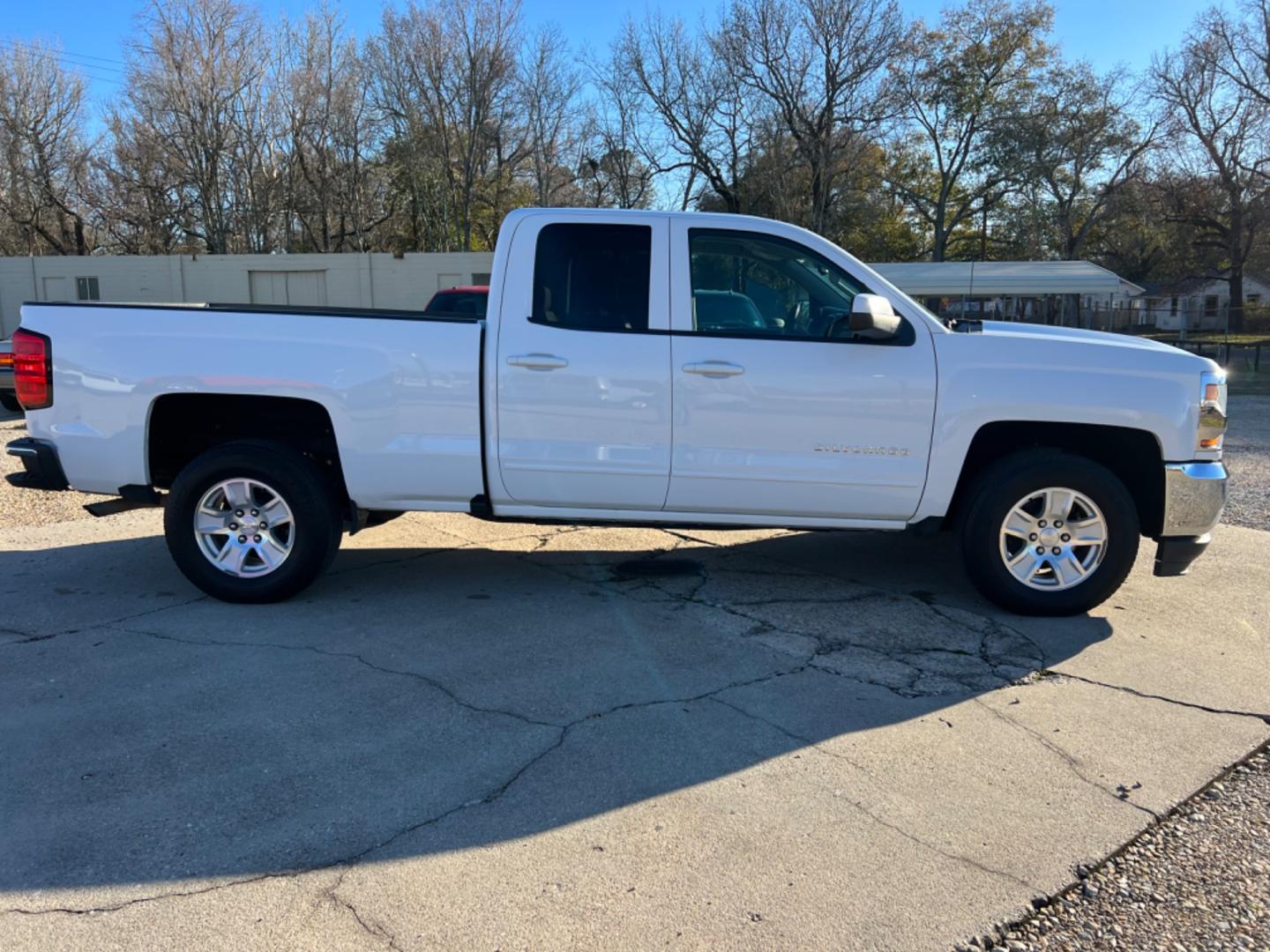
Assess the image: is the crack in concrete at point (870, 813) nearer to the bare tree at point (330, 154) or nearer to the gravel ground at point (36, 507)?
the gravel ground at point (36, 507)

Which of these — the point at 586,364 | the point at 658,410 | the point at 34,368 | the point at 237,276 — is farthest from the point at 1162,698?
the point at 237,276

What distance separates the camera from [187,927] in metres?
2.45

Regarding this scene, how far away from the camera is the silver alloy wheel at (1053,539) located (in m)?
4.86

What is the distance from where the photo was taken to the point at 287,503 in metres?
5.00

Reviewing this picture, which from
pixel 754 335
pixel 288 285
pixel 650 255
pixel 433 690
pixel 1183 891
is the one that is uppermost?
pixel 288 285

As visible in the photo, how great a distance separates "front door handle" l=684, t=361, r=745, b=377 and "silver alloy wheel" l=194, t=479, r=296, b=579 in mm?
2364

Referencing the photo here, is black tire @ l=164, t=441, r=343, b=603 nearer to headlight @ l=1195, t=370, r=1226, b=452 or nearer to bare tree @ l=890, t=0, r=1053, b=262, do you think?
headlight @ l=1195, t=370, r=1226, b=452

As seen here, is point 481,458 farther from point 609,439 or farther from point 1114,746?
point 1114,746

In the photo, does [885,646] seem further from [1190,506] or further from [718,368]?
[1190,506]

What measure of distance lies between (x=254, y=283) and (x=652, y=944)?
103 ft

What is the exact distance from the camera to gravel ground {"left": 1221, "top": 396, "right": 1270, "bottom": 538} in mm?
7871

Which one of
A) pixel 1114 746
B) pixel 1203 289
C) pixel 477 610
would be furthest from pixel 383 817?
pixel 1203 289

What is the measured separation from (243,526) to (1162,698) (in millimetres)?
4629

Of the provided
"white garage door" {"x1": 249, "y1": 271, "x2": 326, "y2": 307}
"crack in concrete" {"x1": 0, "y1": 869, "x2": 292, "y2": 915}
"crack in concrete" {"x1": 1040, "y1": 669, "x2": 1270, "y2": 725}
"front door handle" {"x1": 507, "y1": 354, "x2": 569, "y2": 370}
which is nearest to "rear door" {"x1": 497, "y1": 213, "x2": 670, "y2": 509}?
"front door handle" {"x1": 507, "y1": 354, "x2": 569, "y2": 370}
